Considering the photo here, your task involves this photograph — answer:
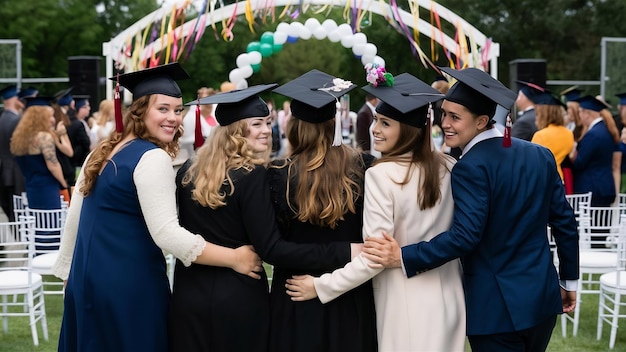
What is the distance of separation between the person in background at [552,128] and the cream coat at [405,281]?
15.6 feet

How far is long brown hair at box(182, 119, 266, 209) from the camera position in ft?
10.9

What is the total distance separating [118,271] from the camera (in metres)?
3.41

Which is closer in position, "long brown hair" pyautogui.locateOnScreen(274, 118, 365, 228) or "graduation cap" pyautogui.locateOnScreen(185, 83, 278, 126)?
"long brown hair" pyautogui.locateOnScreen(274, 118, 365, 228)

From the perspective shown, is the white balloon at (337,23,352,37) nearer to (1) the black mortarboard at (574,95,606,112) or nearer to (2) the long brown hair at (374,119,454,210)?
(1) the black mortarboard at (574,95,606,112)

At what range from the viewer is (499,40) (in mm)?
30250

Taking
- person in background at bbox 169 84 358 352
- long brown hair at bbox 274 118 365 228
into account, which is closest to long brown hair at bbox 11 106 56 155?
person in background at bbox 169 84 358 352

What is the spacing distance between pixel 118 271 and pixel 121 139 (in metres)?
0.55

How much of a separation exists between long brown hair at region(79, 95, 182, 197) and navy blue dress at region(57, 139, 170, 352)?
0.04 m

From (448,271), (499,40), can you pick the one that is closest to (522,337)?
(448,271)

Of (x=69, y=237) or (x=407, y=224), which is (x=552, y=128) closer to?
(x=407, y=224)

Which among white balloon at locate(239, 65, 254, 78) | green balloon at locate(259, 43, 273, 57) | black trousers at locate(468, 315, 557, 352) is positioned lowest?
black trousers at locate(468, 315, 557, 352)

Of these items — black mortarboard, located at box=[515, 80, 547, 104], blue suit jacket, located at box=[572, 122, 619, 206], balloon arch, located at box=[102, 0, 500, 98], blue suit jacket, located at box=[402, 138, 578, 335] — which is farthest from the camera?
balloon arch, located at box=[102, 0, 500, 98]

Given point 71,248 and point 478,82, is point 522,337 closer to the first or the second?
point 478,82

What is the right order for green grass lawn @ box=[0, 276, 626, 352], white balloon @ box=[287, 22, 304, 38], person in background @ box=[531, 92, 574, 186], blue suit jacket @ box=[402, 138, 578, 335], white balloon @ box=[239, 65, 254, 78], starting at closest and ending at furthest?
1. blue suit jacket @ box=[402, 138, 578, 335]
2. green grass lawn @ box=[0, 276, 626, 352]
3. person in background @ box=[531, 92, 574, 186]
4. white balloon @ box=[287, 22, 304, 38]
5. white balloon @ box=[239, 65, 254, 78]
